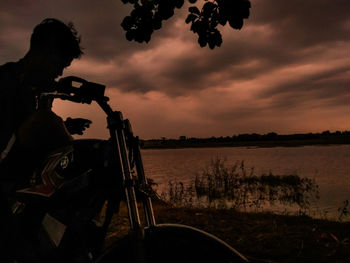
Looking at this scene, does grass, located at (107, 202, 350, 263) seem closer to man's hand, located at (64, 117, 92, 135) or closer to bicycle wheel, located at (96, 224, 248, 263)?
bicycle wheel, located at (96, 224, 248, 263)

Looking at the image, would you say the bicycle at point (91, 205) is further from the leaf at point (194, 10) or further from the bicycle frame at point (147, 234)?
the leaf at point (194, 10)

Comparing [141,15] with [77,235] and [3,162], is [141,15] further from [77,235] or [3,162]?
[77,235]

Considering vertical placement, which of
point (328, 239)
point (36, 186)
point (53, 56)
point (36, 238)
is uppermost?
point (53, 56)

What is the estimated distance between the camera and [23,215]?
2.03 m

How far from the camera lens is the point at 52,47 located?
2.51 meters

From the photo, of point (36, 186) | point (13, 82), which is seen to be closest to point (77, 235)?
point (36, 186)

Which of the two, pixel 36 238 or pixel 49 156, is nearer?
pixel 49 156

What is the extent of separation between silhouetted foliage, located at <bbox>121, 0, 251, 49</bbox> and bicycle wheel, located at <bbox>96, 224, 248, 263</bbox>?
88.2 inches

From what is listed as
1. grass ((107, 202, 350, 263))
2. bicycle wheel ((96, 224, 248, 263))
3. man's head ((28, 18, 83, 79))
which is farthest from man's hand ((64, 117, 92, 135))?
grass ((107, 202, 350, 263))

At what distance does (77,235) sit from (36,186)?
44cm

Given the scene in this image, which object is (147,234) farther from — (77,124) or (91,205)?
(77,124)

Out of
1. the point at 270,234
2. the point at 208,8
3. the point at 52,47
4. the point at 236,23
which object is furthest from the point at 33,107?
the point at 270,234

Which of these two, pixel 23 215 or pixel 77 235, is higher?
pixel 23 215

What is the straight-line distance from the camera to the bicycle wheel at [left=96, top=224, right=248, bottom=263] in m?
1.91
